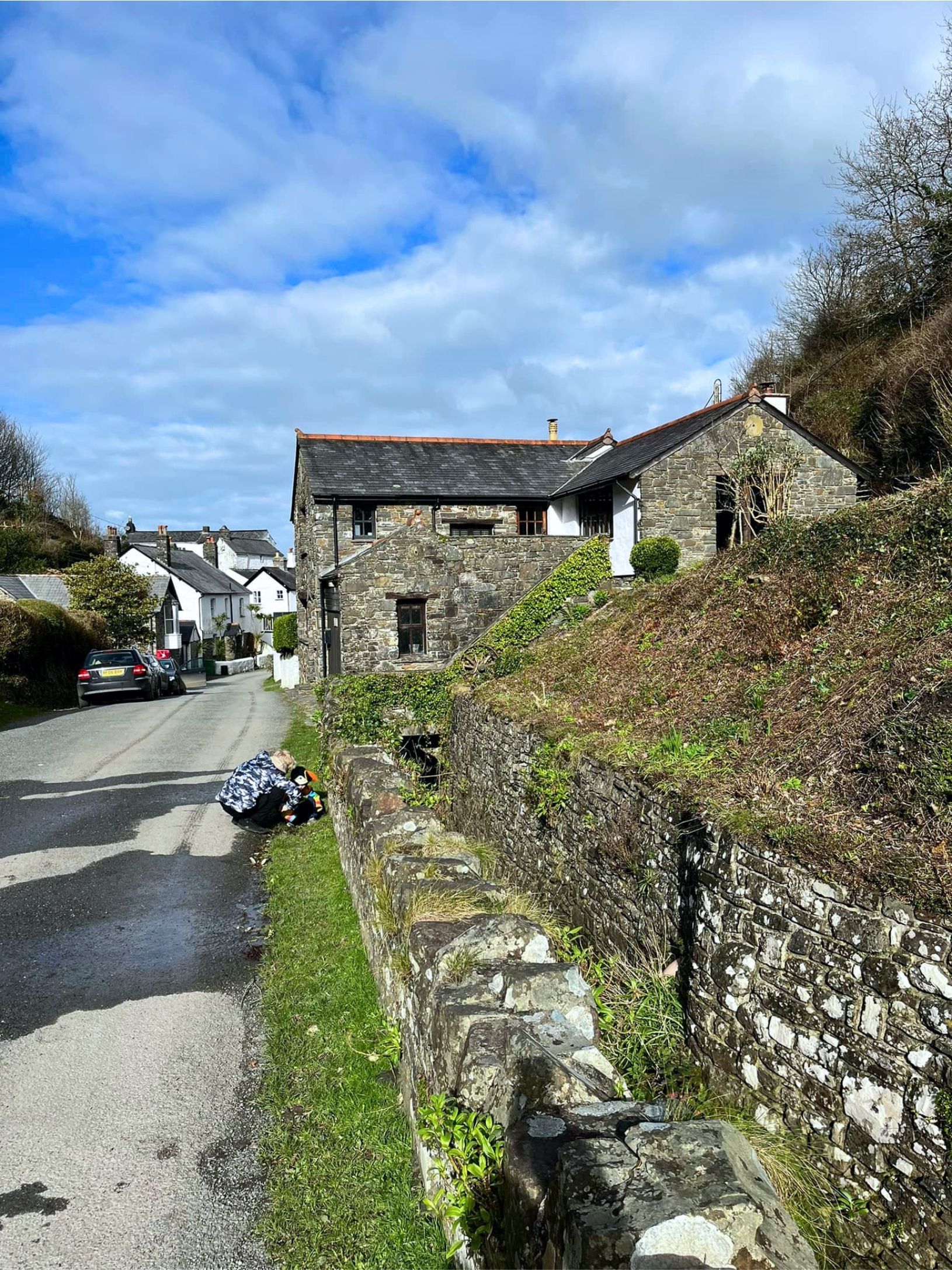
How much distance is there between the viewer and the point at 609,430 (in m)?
29.0

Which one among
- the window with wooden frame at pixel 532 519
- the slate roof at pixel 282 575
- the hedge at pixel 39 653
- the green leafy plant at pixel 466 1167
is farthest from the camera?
the slate roof at pixel 282 575

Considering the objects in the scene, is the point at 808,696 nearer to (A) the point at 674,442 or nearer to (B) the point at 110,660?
(A) the point at 674,442

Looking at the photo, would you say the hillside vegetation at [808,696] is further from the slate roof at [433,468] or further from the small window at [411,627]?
the slate roof at [433,468]

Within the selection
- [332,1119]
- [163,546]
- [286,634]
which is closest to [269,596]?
[163,546]

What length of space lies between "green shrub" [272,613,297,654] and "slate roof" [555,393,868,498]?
18002 mm

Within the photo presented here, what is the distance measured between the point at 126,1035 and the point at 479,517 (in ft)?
72.7

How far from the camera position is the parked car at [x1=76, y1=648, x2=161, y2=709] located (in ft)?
84.8

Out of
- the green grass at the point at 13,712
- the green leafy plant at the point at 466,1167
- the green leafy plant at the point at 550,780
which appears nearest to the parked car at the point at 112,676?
the green grass at the point at 13,712

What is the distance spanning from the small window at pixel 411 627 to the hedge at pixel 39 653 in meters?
12.5

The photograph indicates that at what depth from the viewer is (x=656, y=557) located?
2075cm

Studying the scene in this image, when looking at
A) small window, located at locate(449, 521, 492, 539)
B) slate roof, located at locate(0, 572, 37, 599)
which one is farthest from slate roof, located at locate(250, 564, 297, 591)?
small window, located at locate(449, 521, 492, 539)

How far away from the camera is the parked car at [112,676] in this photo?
84.8 ft

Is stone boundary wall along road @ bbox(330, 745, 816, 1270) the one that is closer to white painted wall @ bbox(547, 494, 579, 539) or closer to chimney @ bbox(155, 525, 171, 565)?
white painted wall @ bbox(547, 494, 579, 539)

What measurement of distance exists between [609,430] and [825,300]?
35.7 ft
